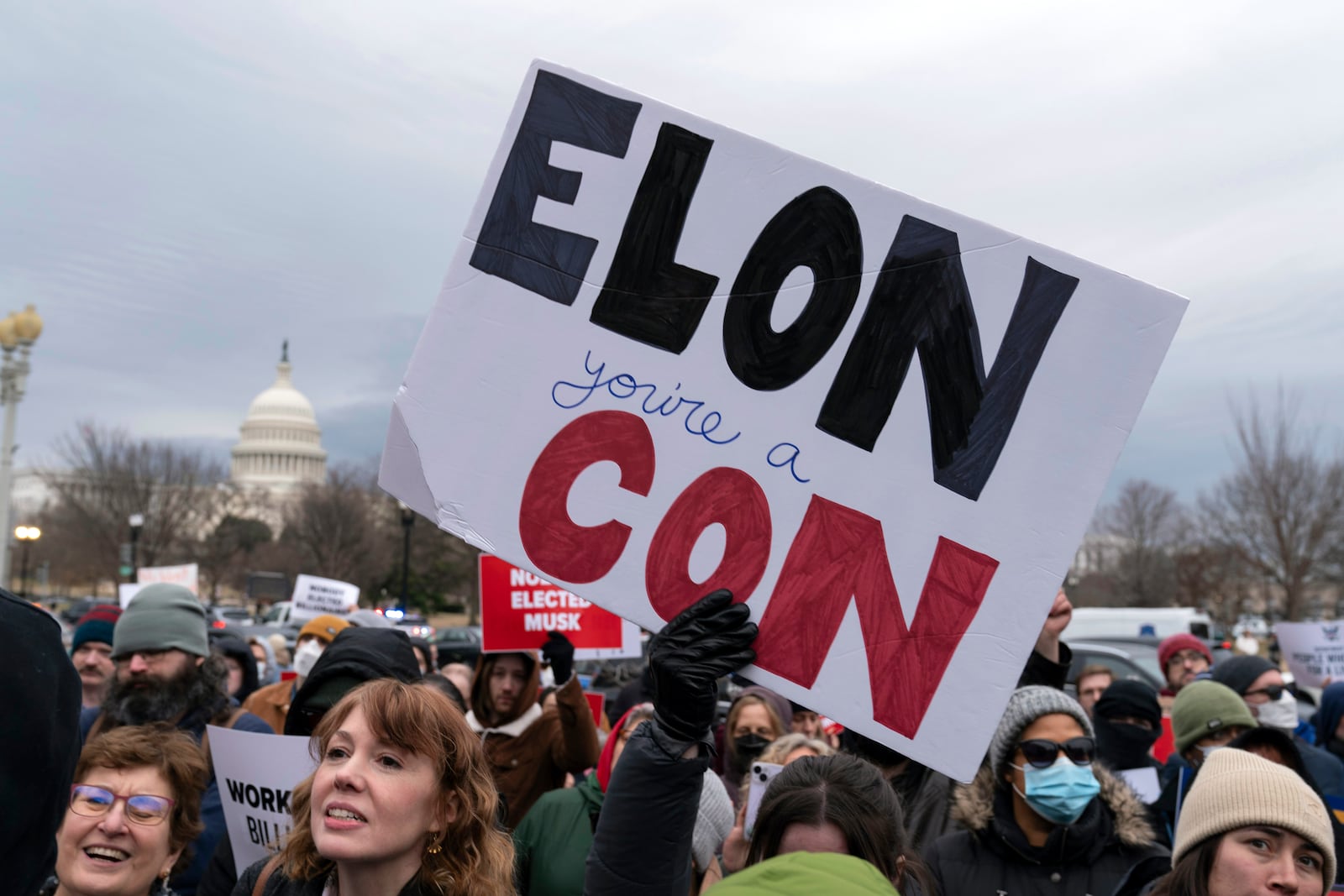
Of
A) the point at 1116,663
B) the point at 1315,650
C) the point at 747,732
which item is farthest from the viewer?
the point at 1116,663

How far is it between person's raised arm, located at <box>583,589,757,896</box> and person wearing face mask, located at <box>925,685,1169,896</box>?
162 centimetres

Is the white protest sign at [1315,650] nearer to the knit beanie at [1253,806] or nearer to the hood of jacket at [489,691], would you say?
the hood of jacket at [489,691]

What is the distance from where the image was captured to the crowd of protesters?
221cm

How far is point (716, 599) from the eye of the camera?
2.48m

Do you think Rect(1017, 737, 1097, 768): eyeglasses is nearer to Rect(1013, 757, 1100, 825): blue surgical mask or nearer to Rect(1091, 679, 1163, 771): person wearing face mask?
Rect(1013, 757, 1100, 825): blue surgical mask

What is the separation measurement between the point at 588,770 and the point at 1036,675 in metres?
2.43

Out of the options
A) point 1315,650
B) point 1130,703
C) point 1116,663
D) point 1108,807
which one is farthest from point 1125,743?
point 1116,663

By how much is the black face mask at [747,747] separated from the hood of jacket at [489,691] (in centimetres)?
110

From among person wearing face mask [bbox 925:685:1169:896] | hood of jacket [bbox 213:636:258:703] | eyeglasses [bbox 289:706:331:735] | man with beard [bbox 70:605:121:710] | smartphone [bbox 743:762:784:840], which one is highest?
person wearing face mask [bbox 925:685:1169:896]

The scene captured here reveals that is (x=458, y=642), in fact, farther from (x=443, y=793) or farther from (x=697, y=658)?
(x=697, y=658)

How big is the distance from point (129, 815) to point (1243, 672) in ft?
17.5

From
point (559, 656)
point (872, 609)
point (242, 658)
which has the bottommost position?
point (242, 658)

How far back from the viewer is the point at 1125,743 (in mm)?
6121

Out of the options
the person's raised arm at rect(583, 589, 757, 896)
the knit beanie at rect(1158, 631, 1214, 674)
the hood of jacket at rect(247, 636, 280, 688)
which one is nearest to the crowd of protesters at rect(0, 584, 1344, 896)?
the person's raised arm at rect(583, 589, 757, 896)
